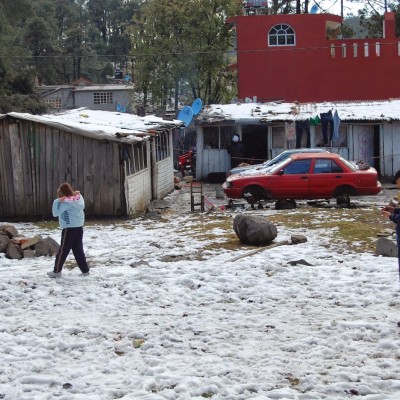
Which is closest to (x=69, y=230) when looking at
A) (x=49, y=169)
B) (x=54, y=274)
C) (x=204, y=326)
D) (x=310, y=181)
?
(x=54, y=274)

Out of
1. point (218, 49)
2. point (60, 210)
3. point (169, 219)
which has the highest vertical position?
point (218, 49)

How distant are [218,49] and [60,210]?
1389 inches

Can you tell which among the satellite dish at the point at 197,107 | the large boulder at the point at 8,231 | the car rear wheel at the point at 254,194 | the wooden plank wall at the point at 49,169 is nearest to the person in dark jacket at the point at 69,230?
the large boulder at the point at 8,231

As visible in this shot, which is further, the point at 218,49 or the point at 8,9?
the point at 218,49

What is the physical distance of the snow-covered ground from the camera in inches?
261

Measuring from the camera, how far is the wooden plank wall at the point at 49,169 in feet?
63.5

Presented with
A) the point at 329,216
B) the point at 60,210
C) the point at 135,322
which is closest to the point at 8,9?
the point at 329,216

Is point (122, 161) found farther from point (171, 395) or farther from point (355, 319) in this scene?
point (171, 395)

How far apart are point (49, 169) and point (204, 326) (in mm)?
11986

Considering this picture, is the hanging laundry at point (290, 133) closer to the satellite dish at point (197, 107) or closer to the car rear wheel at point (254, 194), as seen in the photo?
the satellite dish at point (197, 107)

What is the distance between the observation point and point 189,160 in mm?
34531

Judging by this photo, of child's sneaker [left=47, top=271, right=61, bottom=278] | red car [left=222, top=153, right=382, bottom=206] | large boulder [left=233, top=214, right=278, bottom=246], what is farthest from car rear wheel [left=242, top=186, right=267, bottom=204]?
child's sneaker [left=47, top=271, right=61, bottom=278]

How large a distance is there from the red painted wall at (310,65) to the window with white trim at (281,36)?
0.26 meters

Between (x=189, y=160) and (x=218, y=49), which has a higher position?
(x=218, y=49)
